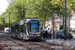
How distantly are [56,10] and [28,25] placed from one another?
569 inches

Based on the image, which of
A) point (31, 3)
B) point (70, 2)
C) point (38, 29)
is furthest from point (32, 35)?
point (31, 3)

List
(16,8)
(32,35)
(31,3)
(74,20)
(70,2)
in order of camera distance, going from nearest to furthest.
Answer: (32,35) → (70,2) → (31,3) → (16,8) → (74,20)

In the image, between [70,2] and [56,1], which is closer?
[70,2]

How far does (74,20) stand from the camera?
99.1 m

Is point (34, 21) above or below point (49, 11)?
below

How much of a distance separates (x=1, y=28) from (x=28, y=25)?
276 feet

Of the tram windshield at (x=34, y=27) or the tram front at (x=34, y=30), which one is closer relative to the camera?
the tram front at (x=34, y=30)

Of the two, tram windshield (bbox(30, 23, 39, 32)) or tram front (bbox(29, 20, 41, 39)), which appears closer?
tram front (bbox(29, 20, 41, 39))

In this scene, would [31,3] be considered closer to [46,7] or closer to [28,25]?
[46,7]

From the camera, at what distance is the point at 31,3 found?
37.1 m

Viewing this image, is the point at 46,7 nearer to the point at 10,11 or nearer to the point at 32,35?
the point at 32,35

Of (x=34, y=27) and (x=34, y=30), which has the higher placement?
(x=34, y=27)

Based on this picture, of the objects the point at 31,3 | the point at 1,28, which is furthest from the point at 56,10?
the point at 1,28

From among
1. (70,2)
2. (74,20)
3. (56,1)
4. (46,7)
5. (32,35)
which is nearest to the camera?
(32,35)
